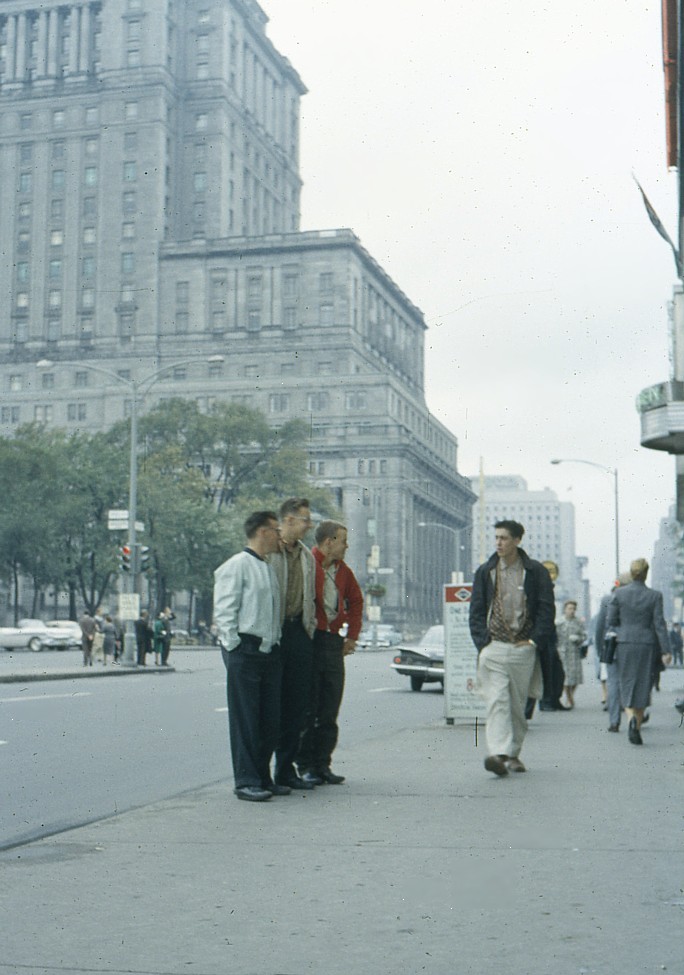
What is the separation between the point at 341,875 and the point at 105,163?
439 feet

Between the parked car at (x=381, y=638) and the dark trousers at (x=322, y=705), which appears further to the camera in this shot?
the parked car at (x=381, y=638)

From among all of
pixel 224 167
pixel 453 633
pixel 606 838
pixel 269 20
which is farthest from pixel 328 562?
pixel 269 20

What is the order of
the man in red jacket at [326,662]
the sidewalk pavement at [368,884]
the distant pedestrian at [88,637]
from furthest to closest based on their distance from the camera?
the distant pedestrian at [88,637]
the man in red jacket at [326,662]
the sidewalk pavement at [368,884]

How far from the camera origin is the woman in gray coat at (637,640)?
45.3ft

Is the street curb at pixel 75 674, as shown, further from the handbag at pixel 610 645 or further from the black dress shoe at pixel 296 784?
the black dress shoe at pixel 296 784

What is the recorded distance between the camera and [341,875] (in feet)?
21.5

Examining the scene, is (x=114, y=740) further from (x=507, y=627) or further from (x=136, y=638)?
(x=136, y=638)

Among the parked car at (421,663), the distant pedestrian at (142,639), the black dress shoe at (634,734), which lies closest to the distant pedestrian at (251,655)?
the black dress shoe at (634,734)

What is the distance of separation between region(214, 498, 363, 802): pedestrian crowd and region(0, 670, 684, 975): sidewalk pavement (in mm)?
308

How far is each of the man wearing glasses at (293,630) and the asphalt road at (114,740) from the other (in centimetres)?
90

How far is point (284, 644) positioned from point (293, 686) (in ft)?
0.93

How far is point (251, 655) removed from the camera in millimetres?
9297

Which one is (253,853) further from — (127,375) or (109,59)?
(109,59)

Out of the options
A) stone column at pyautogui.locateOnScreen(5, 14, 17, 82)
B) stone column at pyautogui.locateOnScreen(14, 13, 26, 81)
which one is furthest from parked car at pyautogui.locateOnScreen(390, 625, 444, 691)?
stone column at pyautogui.locateOnScreen(5, 14, 17, 82)
